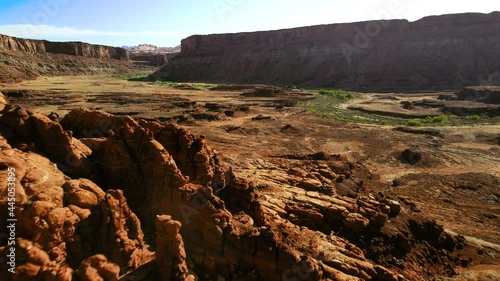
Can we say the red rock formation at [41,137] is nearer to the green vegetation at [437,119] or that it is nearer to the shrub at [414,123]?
the shrub at [414,123]

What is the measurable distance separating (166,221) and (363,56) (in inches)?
3333

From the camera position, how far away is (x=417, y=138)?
30078mm

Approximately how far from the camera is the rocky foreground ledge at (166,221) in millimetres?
5270

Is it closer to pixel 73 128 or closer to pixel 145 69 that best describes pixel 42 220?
pixel 73 128

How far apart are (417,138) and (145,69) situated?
114 metres

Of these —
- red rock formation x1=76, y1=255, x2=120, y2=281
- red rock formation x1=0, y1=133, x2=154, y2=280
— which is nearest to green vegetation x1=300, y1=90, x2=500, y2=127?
red rock formation x1=0, y1=133, x2=154, y2=280

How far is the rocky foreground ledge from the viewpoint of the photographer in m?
5.27

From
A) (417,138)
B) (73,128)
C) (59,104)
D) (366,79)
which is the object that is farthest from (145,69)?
(73,128)

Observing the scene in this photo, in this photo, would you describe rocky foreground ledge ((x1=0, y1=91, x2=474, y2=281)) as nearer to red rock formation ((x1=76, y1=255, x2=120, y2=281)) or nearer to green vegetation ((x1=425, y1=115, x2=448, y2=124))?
red rock formation ((x1=76, y1=255, x2=120, y2=281))

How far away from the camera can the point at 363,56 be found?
272ft

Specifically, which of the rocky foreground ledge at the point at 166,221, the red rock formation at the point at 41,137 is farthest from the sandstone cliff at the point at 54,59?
the rocky foreground ledge at the point at 166,221

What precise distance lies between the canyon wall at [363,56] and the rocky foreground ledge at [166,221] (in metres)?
65.8

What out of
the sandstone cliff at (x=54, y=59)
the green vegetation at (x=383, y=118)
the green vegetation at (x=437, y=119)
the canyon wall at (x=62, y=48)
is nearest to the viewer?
the green vegetation at (x=383, y=118)

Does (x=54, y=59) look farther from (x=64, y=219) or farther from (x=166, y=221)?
(x=166, y=221)
